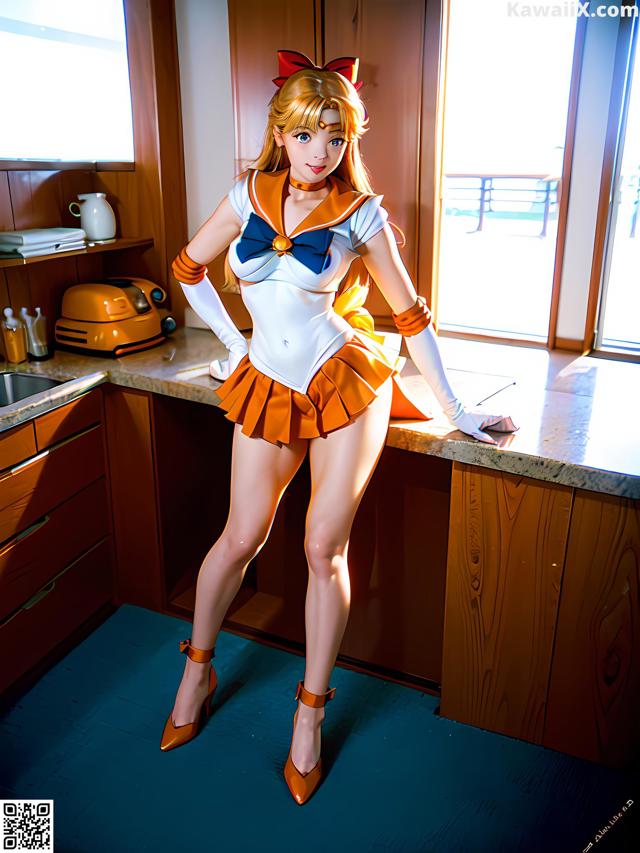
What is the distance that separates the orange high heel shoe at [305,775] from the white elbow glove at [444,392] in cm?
72

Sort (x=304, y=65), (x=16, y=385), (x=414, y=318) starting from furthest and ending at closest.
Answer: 1. (x=16, y=385)
2. (x=414, y=318)
3. (x=304, y=65)

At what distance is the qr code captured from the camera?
5.29 feet

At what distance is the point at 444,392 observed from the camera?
1716mm

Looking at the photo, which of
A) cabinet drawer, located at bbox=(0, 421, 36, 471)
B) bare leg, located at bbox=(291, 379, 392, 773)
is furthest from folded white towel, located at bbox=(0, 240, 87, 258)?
bare leg, located at bbox=(291, 379, 392, 773)

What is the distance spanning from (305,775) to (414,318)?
1.09 metres

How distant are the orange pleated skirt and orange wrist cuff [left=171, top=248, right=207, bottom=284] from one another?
0.94ft

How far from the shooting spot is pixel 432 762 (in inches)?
73.2

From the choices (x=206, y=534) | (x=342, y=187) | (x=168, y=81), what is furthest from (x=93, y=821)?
(x=168, y=81)

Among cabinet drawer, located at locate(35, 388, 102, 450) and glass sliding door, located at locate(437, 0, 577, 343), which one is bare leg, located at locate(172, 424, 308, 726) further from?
glass sliding door, located at locate(437, 0, 577, 343)

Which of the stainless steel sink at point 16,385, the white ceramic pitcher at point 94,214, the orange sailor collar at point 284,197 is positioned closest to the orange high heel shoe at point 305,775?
the orange sailor collar at point 284,197

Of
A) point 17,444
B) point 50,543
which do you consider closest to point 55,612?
point 50,543

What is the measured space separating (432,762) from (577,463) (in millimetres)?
851

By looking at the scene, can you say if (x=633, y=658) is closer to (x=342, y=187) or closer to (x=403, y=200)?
(x=342, y=187)

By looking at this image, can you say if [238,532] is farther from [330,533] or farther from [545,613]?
[545,613]
